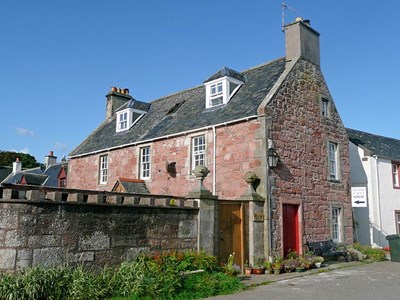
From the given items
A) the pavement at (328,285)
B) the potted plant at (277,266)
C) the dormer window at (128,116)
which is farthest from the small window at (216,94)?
the pavement at (328,285)

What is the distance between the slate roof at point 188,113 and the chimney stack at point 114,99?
3.42 feet

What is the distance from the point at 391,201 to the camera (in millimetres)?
22703

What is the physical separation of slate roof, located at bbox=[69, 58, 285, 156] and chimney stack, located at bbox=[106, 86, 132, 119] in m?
1.04

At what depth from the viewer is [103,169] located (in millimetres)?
22406

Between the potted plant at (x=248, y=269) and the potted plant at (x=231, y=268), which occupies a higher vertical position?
the potted plant at (x=231, y=268)

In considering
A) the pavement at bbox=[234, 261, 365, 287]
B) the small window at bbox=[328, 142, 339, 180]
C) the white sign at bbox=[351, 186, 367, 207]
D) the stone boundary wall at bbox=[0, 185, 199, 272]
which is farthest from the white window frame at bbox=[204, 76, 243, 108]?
the pavement at bbox=[234, 261, 365, 287]

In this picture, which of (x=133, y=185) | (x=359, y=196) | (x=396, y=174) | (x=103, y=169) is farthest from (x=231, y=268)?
(x=396, y=174)

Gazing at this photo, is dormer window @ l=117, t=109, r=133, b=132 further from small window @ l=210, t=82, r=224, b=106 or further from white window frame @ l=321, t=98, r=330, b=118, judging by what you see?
white window frame @ l=321, t=98, r=330, b=118

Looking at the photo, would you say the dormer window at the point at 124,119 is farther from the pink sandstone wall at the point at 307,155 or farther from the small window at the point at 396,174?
the small window at the point at 396,174

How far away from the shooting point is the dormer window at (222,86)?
17750 millimetres

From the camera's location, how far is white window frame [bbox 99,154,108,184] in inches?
874

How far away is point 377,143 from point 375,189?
4.75 metres

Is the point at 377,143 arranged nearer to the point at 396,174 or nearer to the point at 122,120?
the point at 396,174

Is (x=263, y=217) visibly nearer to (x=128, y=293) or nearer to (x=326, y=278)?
(x=326, y=278)
